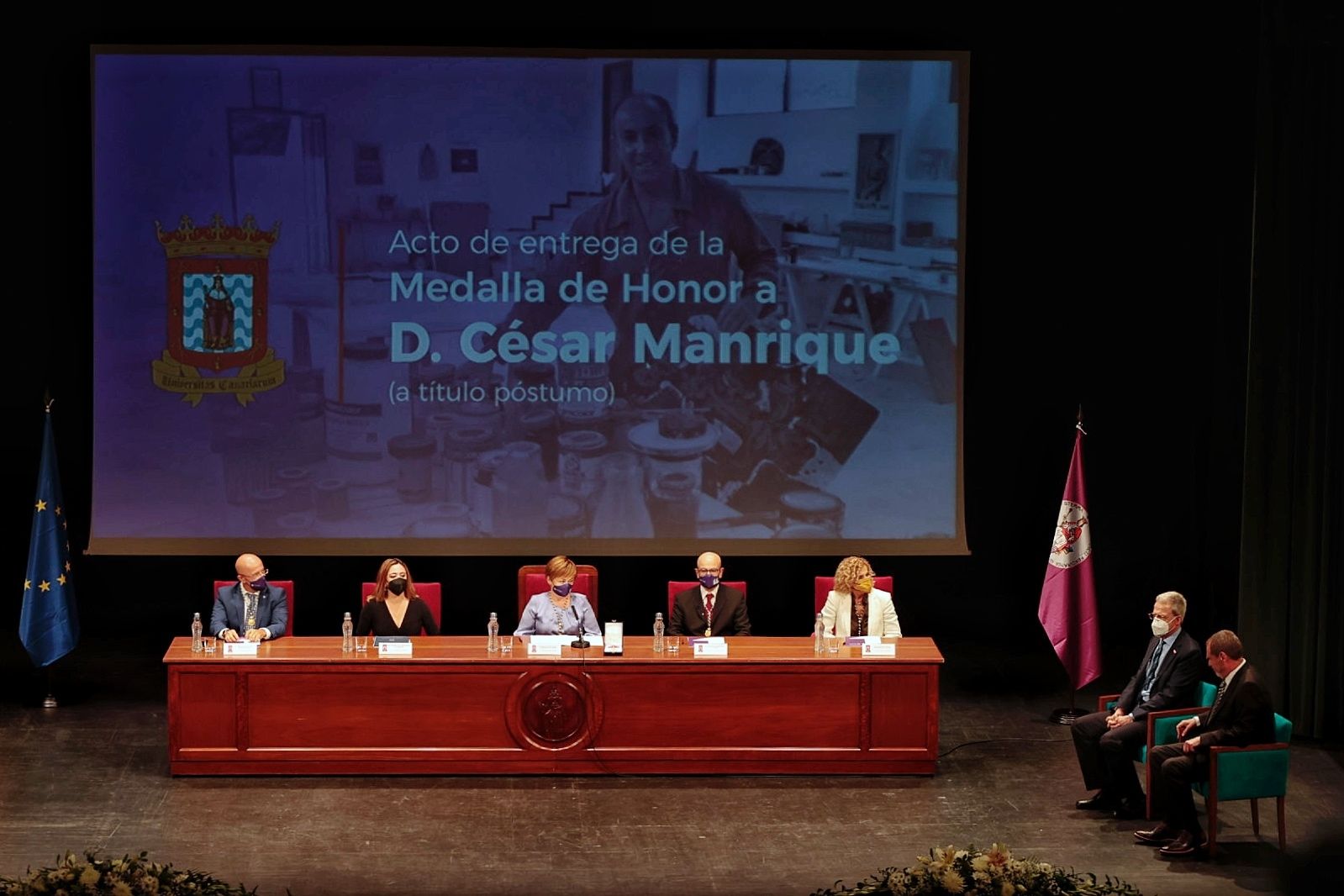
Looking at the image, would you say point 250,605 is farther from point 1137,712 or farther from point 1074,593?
point 1074,593

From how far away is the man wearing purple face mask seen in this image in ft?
26.1

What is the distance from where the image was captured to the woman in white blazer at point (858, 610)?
811cm

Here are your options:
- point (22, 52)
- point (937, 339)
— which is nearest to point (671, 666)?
point (937, 339)

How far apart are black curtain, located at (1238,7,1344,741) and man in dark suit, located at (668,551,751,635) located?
9.31 ft

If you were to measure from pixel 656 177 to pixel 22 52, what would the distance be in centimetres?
386

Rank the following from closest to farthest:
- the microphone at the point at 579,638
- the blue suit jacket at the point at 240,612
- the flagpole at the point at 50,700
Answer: the microphone at the point at 579,638
the blue suit jacket at the point at 240,612
the flagpole at the point at 50,700

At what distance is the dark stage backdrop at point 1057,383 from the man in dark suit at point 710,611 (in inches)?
45.7

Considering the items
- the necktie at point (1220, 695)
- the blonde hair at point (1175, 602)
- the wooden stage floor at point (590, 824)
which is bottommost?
the wooden stage floor at point (590, 824)

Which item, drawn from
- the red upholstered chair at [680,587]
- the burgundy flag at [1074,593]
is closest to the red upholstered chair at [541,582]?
the red upholstered chair at [680,587]

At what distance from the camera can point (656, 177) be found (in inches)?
361

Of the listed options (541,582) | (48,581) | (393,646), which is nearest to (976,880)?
(393,646)

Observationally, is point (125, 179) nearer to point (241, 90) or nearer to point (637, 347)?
point (241, 90)

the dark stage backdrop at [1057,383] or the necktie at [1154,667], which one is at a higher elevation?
the dark stage backdrop at [1057,383]

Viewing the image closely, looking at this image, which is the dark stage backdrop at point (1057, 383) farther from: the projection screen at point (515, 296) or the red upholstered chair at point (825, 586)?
the red upholstered chair at point (825, 586)
